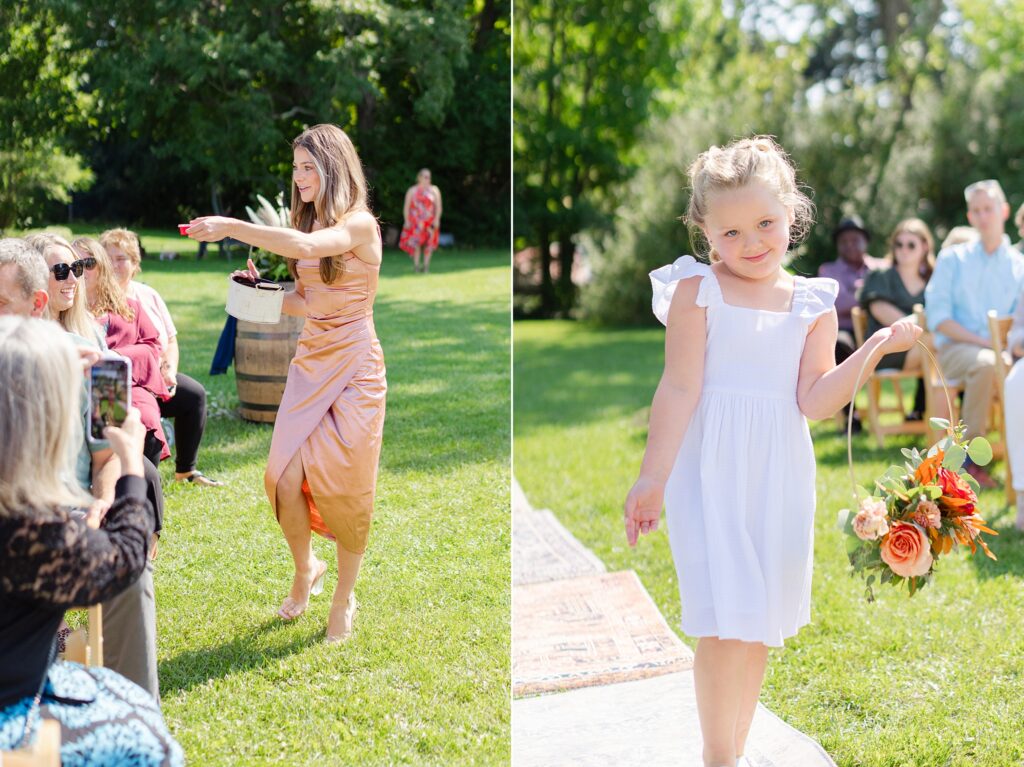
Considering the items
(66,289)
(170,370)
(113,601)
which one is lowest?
(113,601)

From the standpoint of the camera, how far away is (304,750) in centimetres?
286

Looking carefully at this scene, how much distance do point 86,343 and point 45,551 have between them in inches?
41.0

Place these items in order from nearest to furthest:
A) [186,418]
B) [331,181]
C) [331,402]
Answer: [331,181], [331,402], [186,418]

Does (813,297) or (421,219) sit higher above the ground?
(813,297)

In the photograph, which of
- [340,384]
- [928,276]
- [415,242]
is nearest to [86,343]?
[340,384]

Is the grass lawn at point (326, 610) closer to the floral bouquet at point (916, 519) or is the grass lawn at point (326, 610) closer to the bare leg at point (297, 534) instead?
the bare leg at point (297, 534)

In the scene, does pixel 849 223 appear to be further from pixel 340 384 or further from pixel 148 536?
pixel 148 536

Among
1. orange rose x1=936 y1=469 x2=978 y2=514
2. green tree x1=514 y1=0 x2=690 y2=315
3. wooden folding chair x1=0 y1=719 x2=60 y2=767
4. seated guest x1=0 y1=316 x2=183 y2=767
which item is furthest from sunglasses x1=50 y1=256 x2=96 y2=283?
green tree x1=514 y1=0 x2=690 y2=315

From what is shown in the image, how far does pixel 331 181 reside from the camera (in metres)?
3.29

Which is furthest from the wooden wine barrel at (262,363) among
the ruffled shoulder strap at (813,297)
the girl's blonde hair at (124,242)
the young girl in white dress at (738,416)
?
the ruffled shoulder strap at (813,297)

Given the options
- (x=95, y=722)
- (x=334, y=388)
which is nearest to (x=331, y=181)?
(x=334, y=388)

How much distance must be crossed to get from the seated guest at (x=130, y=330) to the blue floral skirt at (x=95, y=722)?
137 centimetres

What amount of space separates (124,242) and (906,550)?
3.03 metres

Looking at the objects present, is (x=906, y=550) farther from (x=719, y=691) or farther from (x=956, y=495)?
(x=719, y=691)
